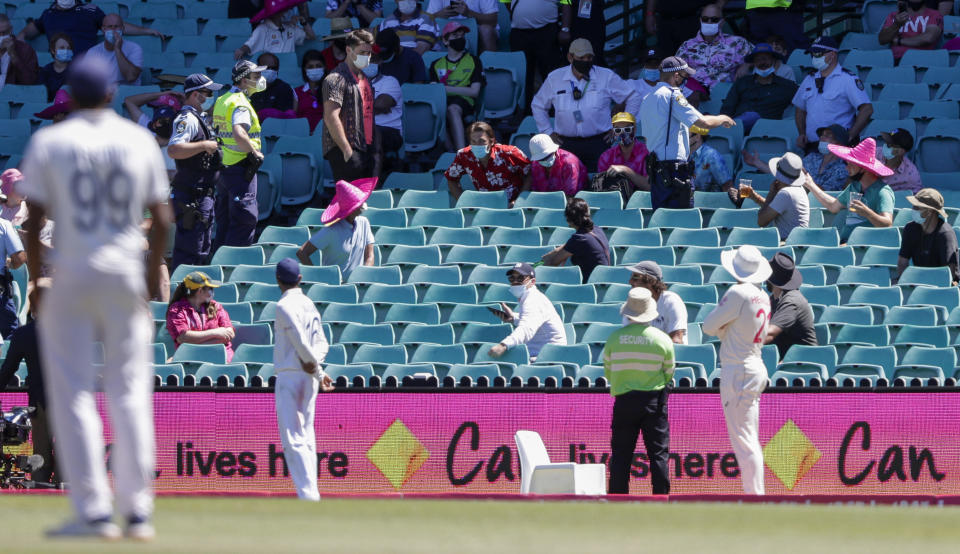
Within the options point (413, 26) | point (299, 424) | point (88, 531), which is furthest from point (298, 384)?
point (413, 26)

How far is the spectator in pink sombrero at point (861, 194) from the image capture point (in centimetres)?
1264

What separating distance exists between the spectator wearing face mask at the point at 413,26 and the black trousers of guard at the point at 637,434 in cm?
723

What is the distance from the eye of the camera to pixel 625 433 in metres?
9.56

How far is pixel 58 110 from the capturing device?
50.1 ft

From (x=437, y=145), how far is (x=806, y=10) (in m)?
4.48

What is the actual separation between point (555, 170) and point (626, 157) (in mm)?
649

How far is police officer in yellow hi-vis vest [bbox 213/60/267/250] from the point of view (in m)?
13.2

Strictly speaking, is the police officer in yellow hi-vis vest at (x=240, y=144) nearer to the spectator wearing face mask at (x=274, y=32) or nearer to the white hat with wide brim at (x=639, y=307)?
the spectator wearing face mask at (x=274, y=32)

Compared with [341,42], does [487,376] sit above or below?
below

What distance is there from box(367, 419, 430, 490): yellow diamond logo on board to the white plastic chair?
1.04 metres

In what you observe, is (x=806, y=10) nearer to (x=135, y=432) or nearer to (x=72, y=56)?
(x=72, y=56)

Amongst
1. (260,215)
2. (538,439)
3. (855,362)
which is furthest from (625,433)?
(260,215)

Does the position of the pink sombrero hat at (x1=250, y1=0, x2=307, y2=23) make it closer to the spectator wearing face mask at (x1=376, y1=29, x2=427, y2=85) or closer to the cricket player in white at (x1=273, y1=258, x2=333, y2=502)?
the spectator wearing face mask at (x1=376, y1=29, x2=427, y2=85)

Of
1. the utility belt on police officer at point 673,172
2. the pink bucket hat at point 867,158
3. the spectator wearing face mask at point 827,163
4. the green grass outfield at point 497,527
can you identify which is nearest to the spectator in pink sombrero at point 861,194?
the pink bucket hat at point 867,158
